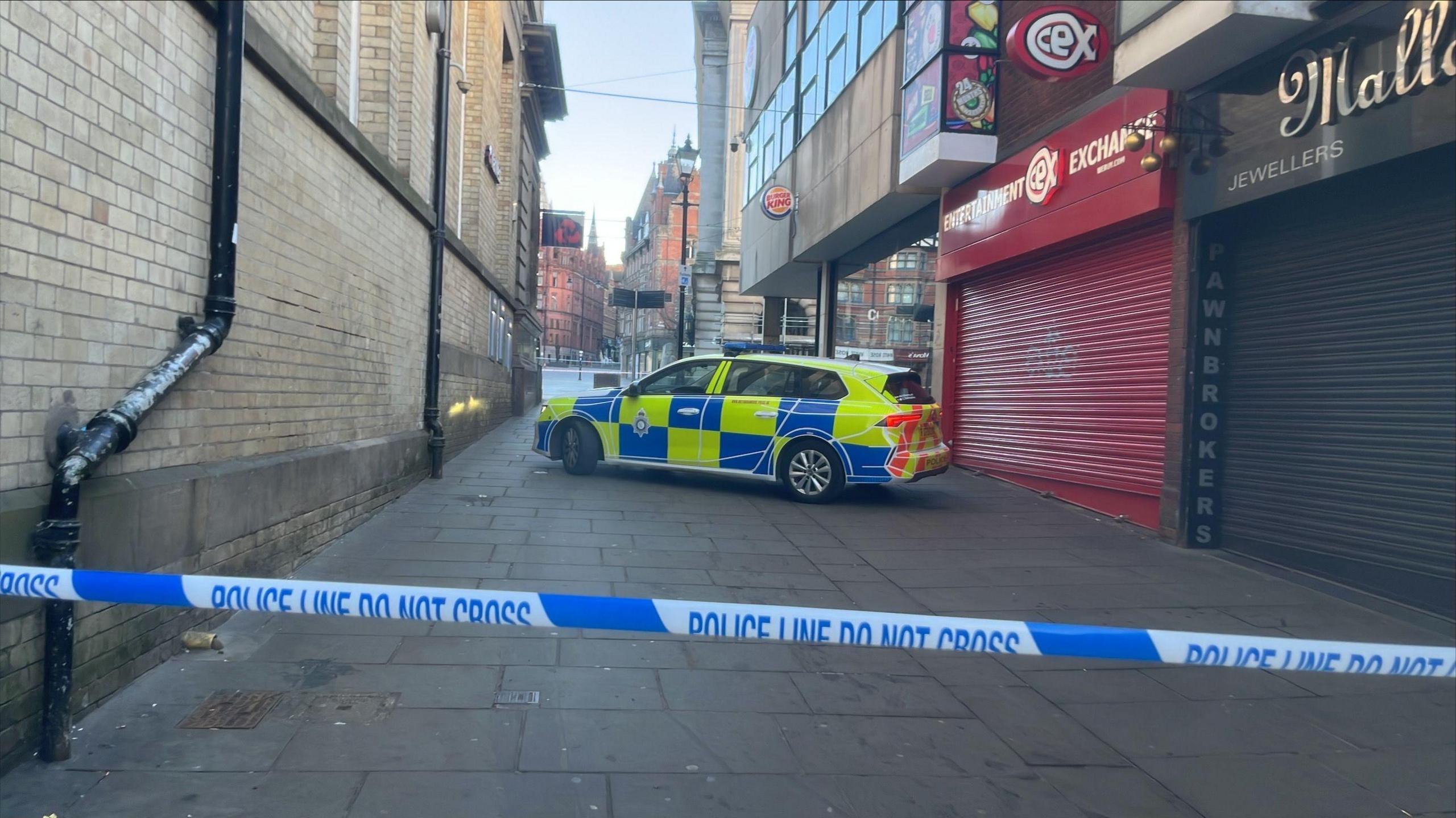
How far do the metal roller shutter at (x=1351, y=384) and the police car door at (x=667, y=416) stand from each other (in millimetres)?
5385

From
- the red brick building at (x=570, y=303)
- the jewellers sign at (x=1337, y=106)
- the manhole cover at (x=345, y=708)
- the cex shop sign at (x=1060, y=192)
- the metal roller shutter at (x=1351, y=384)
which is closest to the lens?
the manhole cover at (x=345, y=708)

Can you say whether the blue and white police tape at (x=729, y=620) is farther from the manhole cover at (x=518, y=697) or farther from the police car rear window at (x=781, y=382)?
the police car rear window at (x=781, y=382)

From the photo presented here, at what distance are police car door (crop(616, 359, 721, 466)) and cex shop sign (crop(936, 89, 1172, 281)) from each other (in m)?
3.79

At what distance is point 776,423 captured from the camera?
10.7 metres

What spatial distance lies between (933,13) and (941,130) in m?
1.56

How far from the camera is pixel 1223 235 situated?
823 cm

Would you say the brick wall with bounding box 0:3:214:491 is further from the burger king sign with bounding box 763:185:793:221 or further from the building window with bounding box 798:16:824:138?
the burger king sign with bounding box 763:185:793:221

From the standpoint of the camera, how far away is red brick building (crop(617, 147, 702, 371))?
82438 mm

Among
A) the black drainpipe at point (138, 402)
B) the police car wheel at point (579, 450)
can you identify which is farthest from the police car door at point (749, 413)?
the black drainpipe at point (138, 402)

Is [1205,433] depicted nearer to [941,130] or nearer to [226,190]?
[941,130]

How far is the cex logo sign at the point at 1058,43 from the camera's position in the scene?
9.87 meters

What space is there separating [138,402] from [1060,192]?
351 inches

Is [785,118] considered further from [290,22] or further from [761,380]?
[290,22]

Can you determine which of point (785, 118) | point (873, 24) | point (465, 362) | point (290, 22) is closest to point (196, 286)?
point (290, 22)
